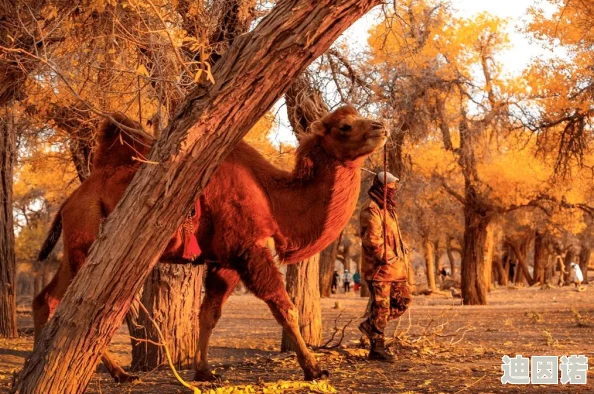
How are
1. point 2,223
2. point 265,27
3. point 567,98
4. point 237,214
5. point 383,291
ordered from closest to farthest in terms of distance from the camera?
point 265,27 → point 237,214 → point 383,291 → point 2,223 → point 567,98

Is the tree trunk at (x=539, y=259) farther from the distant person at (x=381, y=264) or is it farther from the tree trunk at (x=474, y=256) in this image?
the distant person at (x=381, y=264)

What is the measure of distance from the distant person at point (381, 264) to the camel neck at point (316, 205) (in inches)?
59.9

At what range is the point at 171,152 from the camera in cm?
512

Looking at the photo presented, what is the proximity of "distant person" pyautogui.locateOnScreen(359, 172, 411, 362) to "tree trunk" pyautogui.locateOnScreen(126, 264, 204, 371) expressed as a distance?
2.06m

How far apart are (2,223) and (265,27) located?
11.7 metres

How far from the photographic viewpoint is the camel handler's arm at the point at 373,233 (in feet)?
29.5

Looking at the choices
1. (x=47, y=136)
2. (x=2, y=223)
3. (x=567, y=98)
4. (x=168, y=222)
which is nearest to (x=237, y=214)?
(x=168, y=222)

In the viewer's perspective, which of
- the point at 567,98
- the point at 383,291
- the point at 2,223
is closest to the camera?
the point at 383,291

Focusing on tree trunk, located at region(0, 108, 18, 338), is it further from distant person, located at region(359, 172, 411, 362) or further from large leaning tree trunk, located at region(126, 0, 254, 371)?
distant person, located at region(359, 172, 411, 362)

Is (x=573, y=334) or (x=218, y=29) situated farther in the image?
(x=573, y=334)

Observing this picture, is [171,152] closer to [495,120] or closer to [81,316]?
[81,316]

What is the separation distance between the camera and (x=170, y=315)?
9492 mm

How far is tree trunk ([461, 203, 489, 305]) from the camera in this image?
84.4ft

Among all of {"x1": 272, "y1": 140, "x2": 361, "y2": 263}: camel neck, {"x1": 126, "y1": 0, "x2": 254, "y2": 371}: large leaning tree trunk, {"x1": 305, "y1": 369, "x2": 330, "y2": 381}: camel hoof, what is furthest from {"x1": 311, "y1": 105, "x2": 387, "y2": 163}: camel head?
{"x1": 126, "y1": 0, "x2": 254, "y2": 371}: large leaning tree trunk
